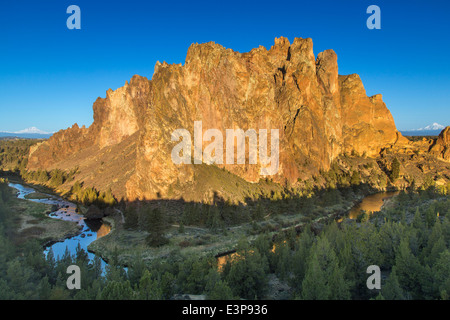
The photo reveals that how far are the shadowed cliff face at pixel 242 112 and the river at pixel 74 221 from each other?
1493cm

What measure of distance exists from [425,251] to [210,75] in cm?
9934

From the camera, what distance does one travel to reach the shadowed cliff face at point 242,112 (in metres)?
92.8

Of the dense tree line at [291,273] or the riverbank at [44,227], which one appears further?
the riverbank at [44,227]

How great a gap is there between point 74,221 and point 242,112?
76.8 m

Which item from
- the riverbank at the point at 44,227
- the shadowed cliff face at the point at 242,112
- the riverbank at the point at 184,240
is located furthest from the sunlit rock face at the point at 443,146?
the riverbank at the point at 44,227

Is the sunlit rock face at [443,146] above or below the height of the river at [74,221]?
above

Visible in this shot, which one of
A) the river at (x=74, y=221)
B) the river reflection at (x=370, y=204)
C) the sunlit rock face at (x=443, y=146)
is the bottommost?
the river at (x=74, y=221)

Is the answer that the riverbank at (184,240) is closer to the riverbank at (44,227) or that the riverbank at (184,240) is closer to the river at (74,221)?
the river at (74,221)

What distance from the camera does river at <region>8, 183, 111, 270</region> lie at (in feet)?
226

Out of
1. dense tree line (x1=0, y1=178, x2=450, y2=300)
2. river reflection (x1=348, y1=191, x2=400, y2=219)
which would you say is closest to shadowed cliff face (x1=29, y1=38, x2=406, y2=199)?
river reflection (x1=348, y1=191, x2=400, y2=219)

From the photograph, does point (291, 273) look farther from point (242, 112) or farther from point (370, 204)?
point (242, 112)

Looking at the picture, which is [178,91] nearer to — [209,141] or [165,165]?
[209,141]

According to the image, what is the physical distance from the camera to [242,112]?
124 metres

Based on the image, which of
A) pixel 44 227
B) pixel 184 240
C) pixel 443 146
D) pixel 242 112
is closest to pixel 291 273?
pixel 184 240
